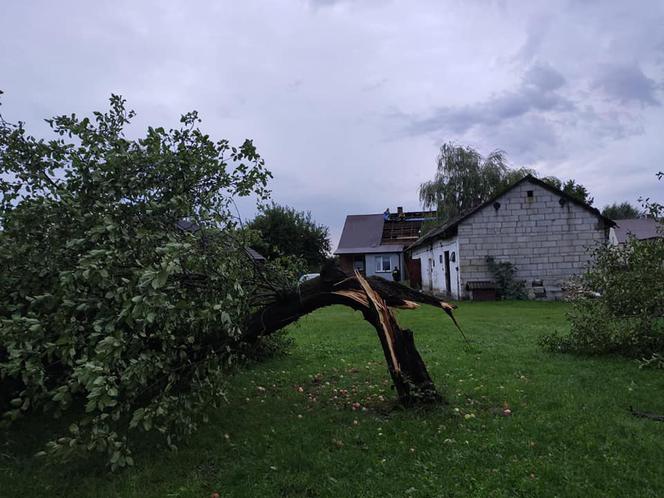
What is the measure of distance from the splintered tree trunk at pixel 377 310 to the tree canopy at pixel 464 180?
2343cm

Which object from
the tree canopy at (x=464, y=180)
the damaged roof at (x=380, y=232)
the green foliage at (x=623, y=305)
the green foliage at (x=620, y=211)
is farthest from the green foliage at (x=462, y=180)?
the green foliage at (x=620, y=211)

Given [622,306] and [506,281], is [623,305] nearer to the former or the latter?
[622,306]

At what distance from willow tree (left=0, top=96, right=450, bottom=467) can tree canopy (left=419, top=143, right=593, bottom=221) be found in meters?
23.7

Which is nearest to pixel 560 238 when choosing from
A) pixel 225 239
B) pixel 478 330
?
pixel 478 330

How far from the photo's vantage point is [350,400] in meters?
5.46

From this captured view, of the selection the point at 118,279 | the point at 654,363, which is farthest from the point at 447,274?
the point at 118,279

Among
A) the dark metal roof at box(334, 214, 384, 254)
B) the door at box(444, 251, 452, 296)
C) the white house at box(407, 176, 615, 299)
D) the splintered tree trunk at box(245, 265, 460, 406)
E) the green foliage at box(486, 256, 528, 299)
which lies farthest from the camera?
the dark metal roof at box(334, 214, 384, 254)

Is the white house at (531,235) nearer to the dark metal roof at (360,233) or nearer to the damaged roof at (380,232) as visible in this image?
the damaged roof at (380,232)

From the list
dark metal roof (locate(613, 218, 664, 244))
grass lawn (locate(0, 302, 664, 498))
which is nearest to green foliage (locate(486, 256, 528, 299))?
grass lawn (locate(0, 302, 664, 498))

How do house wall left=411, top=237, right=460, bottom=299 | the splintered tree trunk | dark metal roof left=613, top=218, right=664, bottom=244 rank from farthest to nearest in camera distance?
dark metal roof left=613, top=218, right=664, bottom=244 → house wall left=411, top=237, right=460, bottom=299 → the splintered tree trunk

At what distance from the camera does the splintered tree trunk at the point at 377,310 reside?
4703 mm

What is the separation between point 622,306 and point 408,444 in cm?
461

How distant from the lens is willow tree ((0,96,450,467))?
3.18 m

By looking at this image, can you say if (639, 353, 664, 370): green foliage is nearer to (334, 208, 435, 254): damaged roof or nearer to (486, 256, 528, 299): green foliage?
(486, 256, 528, 299): green foliage
